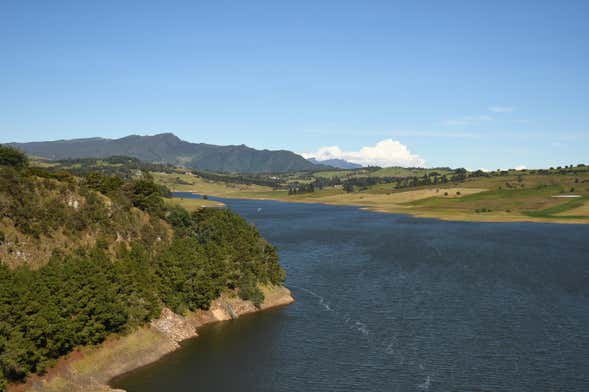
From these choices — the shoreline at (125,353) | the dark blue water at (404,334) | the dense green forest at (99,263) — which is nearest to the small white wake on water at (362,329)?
the dark blue water at (404,334)

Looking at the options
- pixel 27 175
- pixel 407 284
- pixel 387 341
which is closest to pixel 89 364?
pixel 27 175

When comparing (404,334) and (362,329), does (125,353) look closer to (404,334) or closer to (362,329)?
(362,329)

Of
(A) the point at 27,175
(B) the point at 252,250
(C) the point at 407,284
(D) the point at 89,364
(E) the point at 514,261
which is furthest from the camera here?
(E) the point at 514,261

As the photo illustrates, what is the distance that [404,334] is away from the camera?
7762 centimetres

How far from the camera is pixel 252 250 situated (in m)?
98.7

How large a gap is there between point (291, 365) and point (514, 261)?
93.0m

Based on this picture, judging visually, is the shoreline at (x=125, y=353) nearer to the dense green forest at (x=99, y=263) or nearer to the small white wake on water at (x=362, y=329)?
the dense green forest at (x=99, y=263)

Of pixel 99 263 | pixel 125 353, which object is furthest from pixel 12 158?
pixel 125 353

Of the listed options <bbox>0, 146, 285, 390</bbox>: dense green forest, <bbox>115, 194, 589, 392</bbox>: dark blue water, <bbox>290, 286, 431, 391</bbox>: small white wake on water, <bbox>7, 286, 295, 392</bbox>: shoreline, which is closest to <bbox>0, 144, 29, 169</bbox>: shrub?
<bbox>0, 146, 285, 390</bbox>: dense green forest

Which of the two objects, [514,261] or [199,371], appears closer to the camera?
[199,371]

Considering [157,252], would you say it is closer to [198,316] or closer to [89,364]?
[198,316]

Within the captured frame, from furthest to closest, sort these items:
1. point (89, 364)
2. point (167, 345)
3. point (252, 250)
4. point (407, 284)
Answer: point (407, 284)
point (252, 250)
point (167, 345)
point (89, 364)

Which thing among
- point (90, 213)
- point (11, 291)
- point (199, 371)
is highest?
point (90, 213)

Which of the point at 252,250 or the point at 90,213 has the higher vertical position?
the point at 90,213
